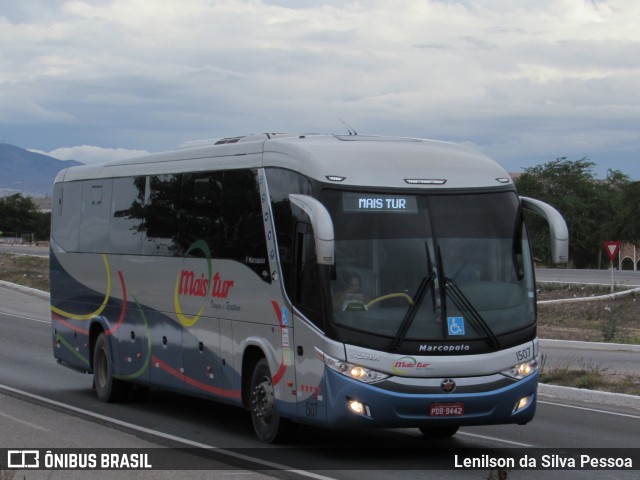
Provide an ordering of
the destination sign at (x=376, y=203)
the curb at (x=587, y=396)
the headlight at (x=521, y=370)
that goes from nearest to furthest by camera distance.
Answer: the headlight at (x=521, y=370) < the destination sign at (x=376, y=203) < the curb at (x=587, y=396)

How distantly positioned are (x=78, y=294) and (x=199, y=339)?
464 centimetres

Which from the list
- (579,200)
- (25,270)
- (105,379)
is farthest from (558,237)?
(579,200)

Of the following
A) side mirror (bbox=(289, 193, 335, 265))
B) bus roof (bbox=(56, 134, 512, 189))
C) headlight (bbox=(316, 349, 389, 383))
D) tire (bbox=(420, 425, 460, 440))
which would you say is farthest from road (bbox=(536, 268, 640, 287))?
side mirror (bbox=(289, 193, 335, 265))

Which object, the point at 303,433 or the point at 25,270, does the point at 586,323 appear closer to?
the point at 303,433

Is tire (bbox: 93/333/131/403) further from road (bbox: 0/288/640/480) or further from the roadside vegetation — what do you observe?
the roadside vegetation

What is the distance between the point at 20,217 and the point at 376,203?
136 m

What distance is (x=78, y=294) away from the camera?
18.6 meters

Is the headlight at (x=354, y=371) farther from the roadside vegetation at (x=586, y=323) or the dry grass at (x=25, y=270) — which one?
the dry grass at (x=25, y=270)

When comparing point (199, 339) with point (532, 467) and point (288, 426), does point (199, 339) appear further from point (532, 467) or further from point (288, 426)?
point (532, 467)

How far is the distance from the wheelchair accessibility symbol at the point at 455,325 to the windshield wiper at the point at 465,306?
96 millimetres

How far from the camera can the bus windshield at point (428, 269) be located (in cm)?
1145

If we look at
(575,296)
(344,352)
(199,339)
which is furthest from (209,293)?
(575,296)

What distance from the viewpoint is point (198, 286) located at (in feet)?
48.0

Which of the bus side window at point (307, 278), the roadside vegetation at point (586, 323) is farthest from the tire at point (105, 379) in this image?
the roadside vegetation at point (586, 323)
